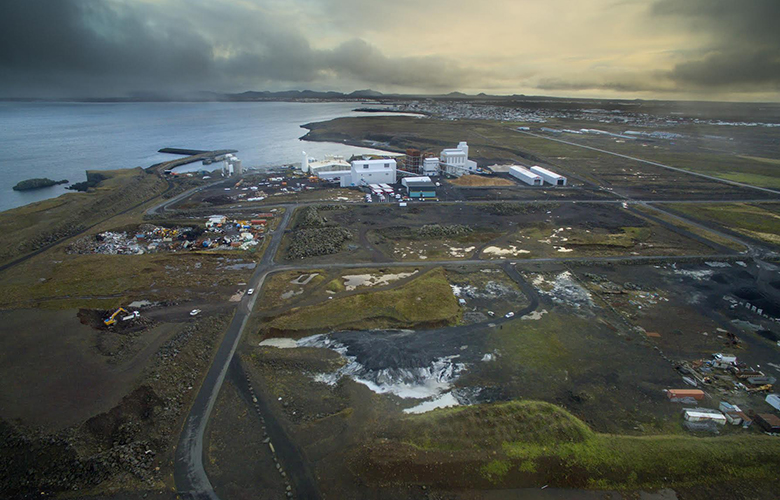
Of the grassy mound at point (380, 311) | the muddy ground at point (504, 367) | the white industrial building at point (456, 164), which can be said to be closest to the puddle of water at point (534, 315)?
the muddy ground at point (504, 367)

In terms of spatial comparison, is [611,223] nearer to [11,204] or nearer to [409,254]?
[409,254]

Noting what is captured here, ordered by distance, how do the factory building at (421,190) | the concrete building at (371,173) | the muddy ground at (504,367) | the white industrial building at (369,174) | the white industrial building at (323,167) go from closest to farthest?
the muddy ground at (504,367) < the factory building at (421,190) < the white industrial building at (369,174) < the concrete building at (371,173) < the white industrial building at (323,167)

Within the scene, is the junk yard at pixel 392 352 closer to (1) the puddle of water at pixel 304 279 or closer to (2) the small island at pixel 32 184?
(1) the puddle of water at pixel 304 279

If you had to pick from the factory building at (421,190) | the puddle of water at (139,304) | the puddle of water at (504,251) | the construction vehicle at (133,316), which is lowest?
the construction vehicle at (133,316)

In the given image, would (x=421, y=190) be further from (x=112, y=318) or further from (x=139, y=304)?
(x=112, y=318)

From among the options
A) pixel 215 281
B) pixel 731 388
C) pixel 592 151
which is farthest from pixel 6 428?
pixel 592 151
